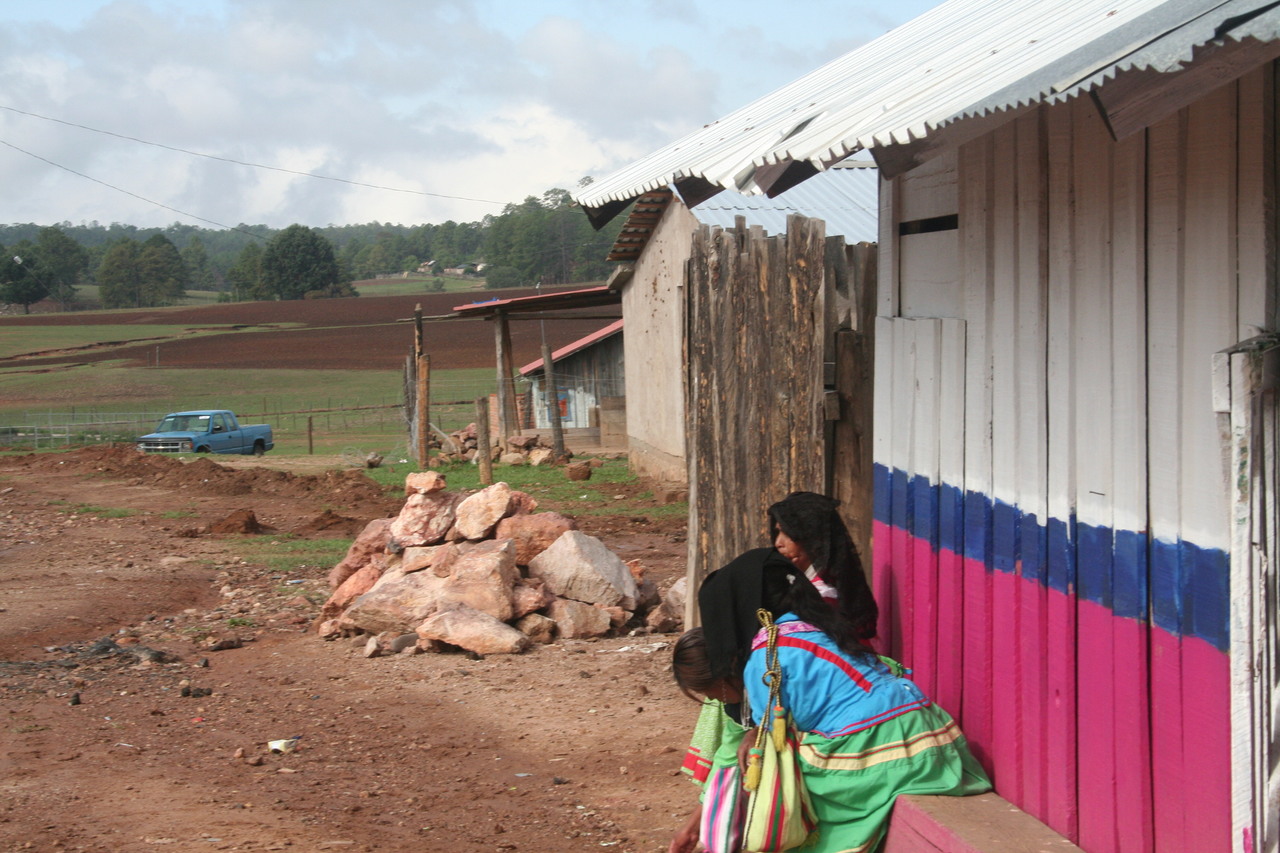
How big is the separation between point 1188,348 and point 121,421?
36.8m

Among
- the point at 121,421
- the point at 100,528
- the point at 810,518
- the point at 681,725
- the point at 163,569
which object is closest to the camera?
the point at 810,518

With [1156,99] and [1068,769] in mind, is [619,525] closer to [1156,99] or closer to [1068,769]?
[1068,769]

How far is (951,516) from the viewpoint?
145 inches

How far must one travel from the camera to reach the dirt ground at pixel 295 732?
4.43m

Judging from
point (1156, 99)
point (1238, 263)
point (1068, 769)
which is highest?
point (1156, 99)

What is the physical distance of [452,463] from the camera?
22719mm

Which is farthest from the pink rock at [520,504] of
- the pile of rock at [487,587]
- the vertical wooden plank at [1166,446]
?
the vertical wooden plank at [1166,446]

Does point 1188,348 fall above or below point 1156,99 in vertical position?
below

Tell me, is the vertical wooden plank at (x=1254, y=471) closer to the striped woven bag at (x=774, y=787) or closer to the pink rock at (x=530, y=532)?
the striped woven bag at (x=774, y=787)

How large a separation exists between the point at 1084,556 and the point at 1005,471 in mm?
424

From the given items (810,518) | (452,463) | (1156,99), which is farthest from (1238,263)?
(452,463)

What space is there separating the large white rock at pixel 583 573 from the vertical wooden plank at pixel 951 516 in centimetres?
393

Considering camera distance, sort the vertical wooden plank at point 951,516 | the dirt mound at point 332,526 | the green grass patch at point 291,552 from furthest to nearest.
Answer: the dirt mound at point 332,526 → the green grass patch at point 291,552 → the vertical wooden plank at point 951,516

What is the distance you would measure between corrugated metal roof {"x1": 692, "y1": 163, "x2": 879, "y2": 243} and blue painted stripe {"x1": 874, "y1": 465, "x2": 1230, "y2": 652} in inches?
416
